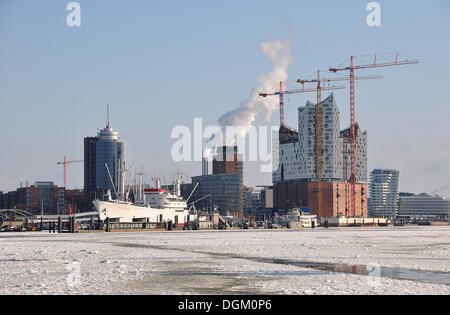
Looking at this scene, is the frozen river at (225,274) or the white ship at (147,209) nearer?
the frozen river at (225,274)

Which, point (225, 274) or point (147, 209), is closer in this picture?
point (225, 274)

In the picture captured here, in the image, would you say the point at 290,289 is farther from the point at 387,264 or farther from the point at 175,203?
the point at 175,203

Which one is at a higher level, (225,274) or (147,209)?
(225,274)

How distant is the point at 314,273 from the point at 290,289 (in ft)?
22.3

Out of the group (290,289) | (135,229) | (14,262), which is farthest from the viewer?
(135,229)

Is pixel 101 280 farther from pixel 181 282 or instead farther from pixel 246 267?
pixel 246 267

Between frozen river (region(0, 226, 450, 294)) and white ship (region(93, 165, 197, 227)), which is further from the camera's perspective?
white ship (region(93, 165, 197, 227))

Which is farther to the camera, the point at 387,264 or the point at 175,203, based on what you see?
the point at 175,203

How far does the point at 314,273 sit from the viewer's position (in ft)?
112

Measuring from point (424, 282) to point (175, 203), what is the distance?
511 ft
